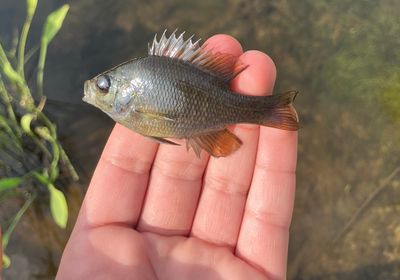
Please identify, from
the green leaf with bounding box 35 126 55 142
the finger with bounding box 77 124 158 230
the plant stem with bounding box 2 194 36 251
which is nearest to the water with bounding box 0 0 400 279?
the plant stem with bounding box 2 194 36 251

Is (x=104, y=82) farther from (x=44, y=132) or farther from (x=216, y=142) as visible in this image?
(x=44, y=132)

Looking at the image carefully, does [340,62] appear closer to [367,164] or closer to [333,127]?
[333,127]

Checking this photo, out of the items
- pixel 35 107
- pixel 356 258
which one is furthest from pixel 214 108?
pixel 356 258

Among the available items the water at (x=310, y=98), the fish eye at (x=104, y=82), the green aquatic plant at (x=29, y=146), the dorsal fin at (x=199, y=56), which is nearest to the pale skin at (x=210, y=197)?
the dorsal fin at (x=199, y=56)

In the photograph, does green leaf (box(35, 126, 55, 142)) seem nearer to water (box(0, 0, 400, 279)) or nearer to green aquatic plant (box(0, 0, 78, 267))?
green aquatic plant (box(0, 0, 78, 267))

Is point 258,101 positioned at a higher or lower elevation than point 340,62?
lower

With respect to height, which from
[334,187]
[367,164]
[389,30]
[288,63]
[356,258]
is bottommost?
[356,258]

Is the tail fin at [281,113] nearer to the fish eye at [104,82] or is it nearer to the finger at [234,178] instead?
the finger at [234,178]
